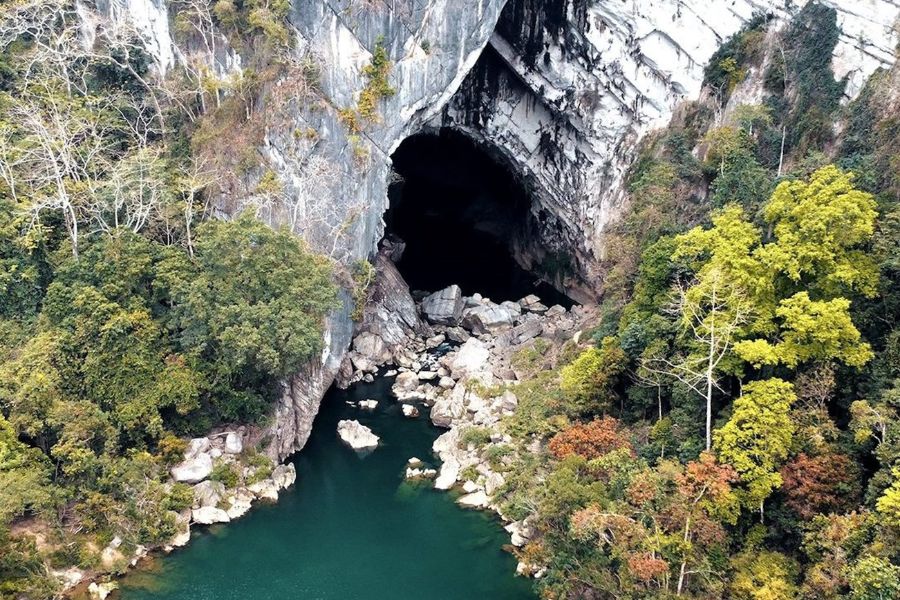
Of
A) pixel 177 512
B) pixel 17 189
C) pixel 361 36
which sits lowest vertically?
pixel 177 512

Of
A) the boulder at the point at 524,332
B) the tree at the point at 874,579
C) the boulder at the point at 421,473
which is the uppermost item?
the boulder at the point at 524,332

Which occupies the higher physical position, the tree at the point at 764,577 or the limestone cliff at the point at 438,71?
the limestone cliff at the point at 438,71

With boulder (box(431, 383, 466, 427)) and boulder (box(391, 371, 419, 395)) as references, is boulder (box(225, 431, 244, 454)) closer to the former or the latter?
boulder (box(431, 383, 466, 427))

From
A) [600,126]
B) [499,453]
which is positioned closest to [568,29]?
[600,126]

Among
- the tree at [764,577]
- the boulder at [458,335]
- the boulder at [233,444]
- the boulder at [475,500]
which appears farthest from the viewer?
the boulder at [458,335]

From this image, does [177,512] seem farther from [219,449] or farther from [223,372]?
[223,372]

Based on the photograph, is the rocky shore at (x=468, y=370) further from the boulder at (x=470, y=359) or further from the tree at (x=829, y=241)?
the tree at (x=829, y=241)

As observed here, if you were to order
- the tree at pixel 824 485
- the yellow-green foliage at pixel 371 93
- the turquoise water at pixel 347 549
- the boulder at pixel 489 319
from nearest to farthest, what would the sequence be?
the tree at pixel 824 485 → the turquoise water at pixel 347 549 → the yellow-green foliage at pixel 371 93 → the boulder at pixel 489 319

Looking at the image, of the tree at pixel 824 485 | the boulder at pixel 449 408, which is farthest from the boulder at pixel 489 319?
the tree at pixel 824 485
